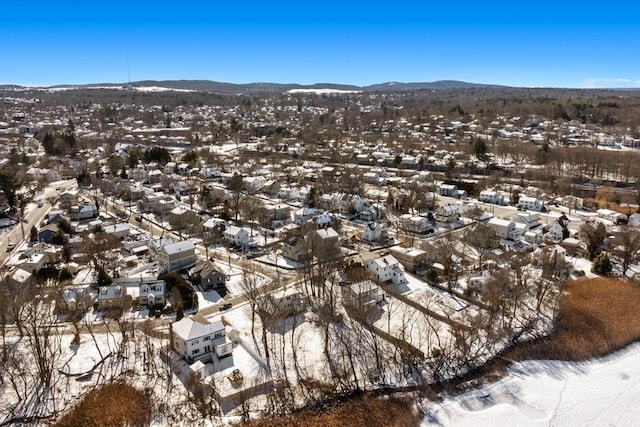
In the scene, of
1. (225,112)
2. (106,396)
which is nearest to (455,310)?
(106,396)

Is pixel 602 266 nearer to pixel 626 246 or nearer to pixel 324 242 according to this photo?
pixel 626 246

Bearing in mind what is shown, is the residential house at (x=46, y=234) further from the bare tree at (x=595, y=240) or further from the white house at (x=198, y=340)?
the bare tree at (x=595, y=240)

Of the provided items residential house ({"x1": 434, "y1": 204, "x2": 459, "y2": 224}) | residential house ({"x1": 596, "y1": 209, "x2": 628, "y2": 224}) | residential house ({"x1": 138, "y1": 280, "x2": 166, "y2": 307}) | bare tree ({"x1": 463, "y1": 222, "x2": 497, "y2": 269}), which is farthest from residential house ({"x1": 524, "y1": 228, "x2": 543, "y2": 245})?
residential house ({"x1": 138, "y1": 280, "x2": 166, "y2": 307})

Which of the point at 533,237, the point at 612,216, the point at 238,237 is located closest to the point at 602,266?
the point at 533,237

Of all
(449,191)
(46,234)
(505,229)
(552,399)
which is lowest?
(552,399)

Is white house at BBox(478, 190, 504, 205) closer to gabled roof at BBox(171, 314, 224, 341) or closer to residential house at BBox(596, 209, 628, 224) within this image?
residential house at BBox(596, 209, 628, 224)
